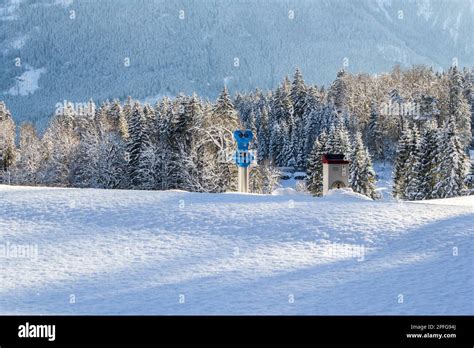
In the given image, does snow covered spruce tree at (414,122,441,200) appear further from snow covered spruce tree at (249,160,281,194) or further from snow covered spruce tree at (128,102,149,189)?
snow covered spruce tree at (128,102,149,189)

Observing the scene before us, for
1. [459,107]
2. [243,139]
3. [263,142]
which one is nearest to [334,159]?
[243,139]

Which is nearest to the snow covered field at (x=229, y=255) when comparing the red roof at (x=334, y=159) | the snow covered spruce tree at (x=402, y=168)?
the red roof at (x=334, y=159)

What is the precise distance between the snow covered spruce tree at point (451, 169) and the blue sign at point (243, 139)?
102 feet

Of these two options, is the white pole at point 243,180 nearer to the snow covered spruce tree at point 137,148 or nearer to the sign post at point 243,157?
the sign post at point 243,157

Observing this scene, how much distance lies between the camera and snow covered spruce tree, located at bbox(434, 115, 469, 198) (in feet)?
165

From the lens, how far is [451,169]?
5103 cm

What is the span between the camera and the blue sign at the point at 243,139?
23.3 metres

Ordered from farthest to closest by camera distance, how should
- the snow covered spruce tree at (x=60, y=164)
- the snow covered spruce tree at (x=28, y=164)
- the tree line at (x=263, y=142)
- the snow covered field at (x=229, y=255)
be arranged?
the snow covered spruce tree at (x=28, y=164), the snow covered spruce tree at (x=60, y=164), the tree line at (x=263, y=142), the snow covered field at (x=229, y=255)

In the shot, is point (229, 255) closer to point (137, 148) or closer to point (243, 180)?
point (243, 180)

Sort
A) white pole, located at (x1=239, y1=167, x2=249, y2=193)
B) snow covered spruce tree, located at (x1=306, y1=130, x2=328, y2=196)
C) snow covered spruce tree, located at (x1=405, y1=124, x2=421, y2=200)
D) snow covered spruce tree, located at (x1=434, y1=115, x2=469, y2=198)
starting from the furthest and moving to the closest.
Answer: snow covered spruce tree, located at (x1=306, y1=130, x2=328, y2=196) < snow covered spruce tree, located at (x1=405, y1=124, x2=421, y2=200) < snow covered spruce tree, located at (x1=434, y1=115, x2=469, y2=198) < white pole, located at (x1=239, y1=167, x2=249, y2=193)

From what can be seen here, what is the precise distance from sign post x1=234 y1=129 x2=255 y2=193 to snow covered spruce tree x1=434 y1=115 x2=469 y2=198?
102ft

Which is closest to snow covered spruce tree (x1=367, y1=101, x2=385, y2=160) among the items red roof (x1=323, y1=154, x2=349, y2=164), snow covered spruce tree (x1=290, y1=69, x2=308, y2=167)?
snow covered spruce tree (x1=290, y1=69, x2=308, y2=167)

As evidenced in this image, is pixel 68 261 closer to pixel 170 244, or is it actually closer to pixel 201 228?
pixel 170 244

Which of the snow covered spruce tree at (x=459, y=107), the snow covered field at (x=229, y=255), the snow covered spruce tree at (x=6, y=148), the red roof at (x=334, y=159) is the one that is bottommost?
the snow covered field at (x=229, y=255)
